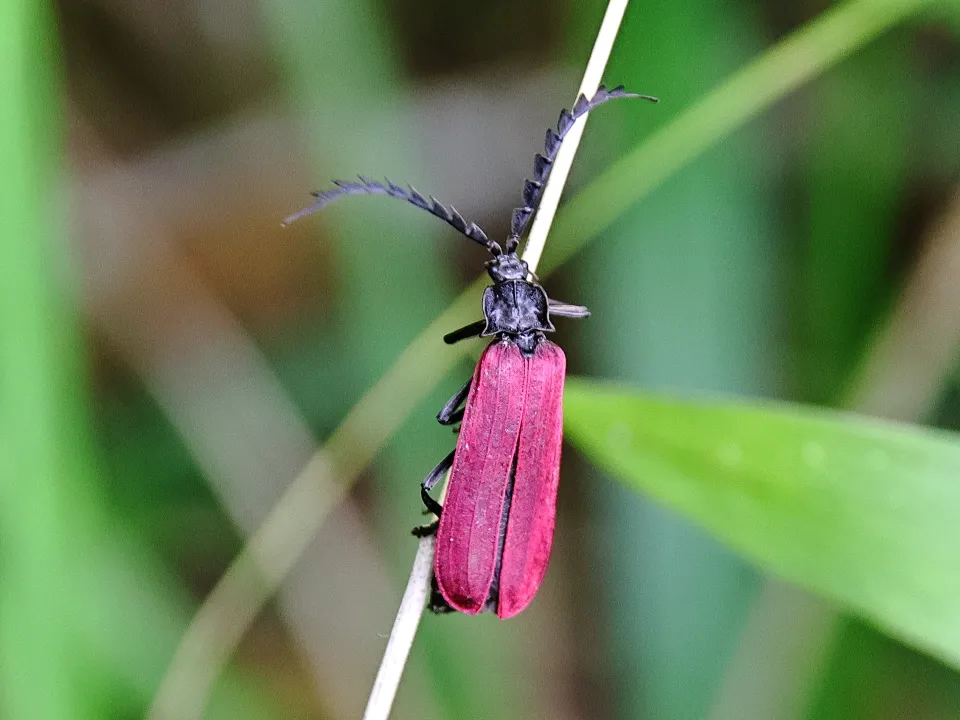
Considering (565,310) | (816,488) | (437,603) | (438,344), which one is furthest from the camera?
(438,344)

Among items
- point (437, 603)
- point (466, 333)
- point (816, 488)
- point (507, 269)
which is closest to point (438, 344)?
point (466, 333)

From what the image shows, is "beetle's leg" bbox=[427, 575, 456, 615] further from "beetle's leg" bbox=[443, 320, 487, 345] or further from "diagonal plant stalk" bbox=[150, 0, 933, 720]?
"diagonal plant stalk" bbox=[150, 0, 933, 720]

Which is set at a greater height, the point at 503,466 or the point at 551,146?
the point at 551,146

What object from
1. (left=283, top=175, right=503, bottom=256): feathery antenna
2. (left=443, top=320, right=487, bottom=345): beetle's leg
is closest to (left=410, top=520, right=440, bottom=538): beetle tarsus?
(left=443, top=320, right=487, bottom=345): beetle's leg

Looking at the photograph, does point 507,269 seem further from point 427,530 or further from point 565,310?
point 427,530

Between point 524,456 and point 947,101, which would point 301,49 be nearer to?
point 524,456

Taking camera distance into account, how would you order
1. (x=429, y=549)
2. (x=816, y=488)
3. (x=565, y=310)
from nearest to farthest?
(x=816, y=488) < (x=429, y=549) < (x=565, y=310)

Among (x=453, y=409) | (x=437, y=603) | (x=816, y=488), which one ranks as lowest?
(x=437, y=603)

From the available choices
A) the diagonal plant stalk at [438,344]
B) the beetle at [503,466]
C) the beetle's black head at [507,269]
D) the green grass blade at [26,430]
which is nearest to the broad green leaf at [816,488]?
the beetle at [503,466]
